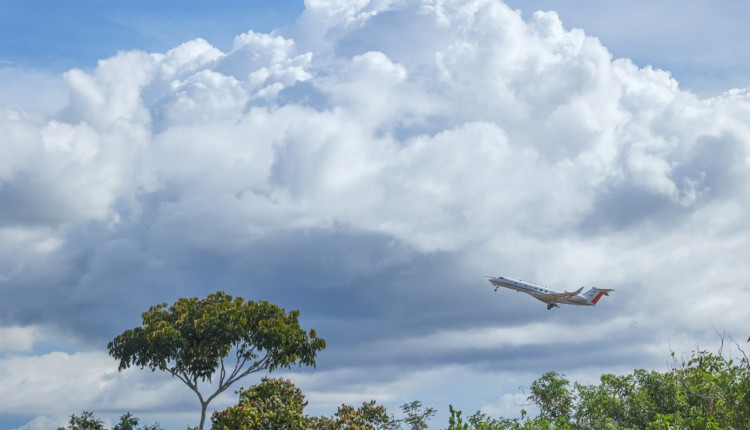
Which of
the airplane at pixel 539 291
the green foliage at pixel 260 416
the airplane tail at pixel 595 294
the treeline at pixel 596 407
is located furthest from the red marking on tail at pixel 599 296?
the green foliage at pixel 260 416

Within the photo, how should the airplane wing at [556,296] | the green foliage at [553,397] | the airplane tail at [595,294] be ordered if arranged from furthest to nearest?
the airplane tail at [595,294]
the airplane wing at [556,296]
the green foliage at [553,397]

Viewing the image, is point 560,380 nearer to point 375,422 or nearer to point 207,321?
point 375,422

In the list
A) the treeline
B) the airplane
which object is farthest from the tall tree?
the airplane

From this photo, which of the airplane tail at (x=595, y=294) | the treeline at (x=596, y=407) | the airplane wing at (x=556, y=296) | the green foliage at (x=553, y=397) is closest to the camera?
the treeline at (x=596, y=407)

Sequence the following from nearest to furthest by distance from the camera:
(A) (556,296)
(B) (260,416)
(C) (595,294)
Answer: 1. (B) (260,416)
2. (A) (556,296)
3. (C) (595,294)

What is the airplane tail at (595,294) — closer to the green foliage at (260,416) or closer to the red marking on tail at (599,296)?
the red marking on tail at (599,296)

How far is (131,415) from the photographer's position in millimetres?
56062

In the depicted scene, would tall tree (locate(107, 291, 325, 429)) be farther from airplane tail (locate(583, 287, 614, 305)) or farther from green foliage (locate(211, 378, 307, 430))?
airplane tail (locate(583, 287, 614, 305))

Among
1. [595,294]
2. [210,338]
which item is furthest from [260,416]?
[595,294]

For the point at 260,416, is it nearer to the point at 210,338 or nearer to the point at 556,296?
the point at 210,338

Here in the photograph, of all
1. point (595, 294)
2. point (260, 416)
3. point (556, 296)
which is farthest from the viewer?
point (595, 294)

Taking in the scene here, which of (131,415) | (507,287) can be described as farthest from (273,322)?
(507,287)

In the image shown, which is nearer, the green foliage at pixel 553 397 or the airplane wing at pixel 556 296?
the green foliage at pixel 553 397

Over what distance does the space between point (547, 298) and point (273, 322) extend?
238ft
